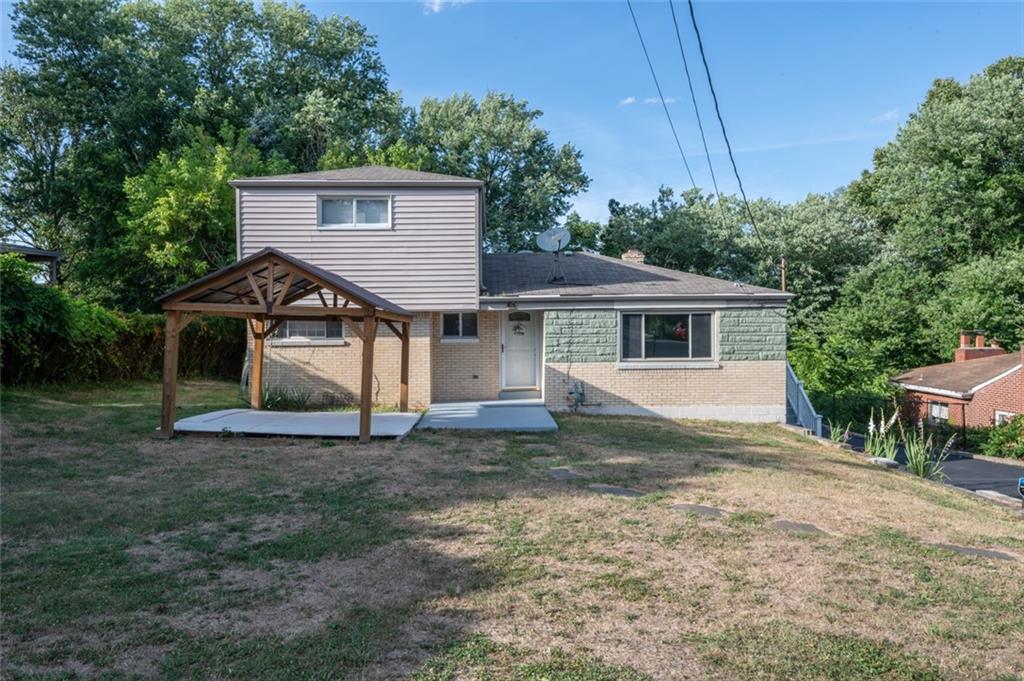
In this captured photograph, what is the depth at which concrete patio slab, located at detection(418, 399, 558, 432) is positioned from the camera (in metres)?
11.7

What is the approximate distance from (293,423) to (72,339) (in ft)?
21.8

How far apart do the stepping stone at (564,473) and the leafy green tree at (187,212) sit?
16.8 m

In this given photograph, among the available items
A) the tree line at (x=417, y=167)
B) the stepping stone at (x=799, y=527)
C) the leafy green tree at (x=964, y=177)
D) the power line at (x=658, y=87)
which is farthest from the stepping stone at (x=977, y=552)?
the leafy green tree at (x=964, y=177)

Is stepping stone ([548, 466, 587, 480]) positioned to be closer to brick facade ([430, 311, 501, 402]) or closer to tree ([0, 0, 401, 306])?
brick facade ([430, 311, 501, 402])

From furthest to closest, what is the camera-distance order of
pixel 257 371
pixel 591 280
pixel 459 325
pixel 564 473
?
pixel 591 280, pixel 459 325, pixel 257 371, pixel 564 473

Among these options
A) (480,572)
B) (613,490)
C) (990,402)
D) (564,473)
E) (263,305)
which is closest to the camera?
(480,572)

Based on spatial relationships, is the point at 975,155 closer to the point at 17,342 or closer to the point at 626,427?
the point at 626,427

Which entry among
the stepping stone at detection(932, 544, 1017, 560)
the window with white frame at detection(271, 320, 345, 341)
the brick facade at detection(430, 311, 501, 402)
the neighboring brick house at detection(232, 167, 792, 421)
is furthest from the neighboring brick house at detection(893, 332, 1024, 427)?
the window with white frame at detection(271, 320, 345, 341)

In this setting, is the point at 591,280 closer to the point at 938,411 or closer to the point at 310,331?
the point at 310,331

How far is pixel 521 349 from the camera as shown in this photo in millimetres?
16031

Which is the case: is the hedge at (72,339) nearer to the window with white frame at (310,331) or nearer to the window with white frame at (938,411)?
the window with white frame at (310,331)

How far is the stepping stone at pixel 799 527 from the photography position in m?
5.92

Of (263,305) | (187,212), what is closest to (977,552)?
(263,305)

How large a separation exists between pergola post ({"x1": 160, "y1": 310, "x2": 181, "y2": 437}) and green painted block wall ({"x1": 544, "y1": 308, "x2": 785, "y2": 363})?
25.2 feet
